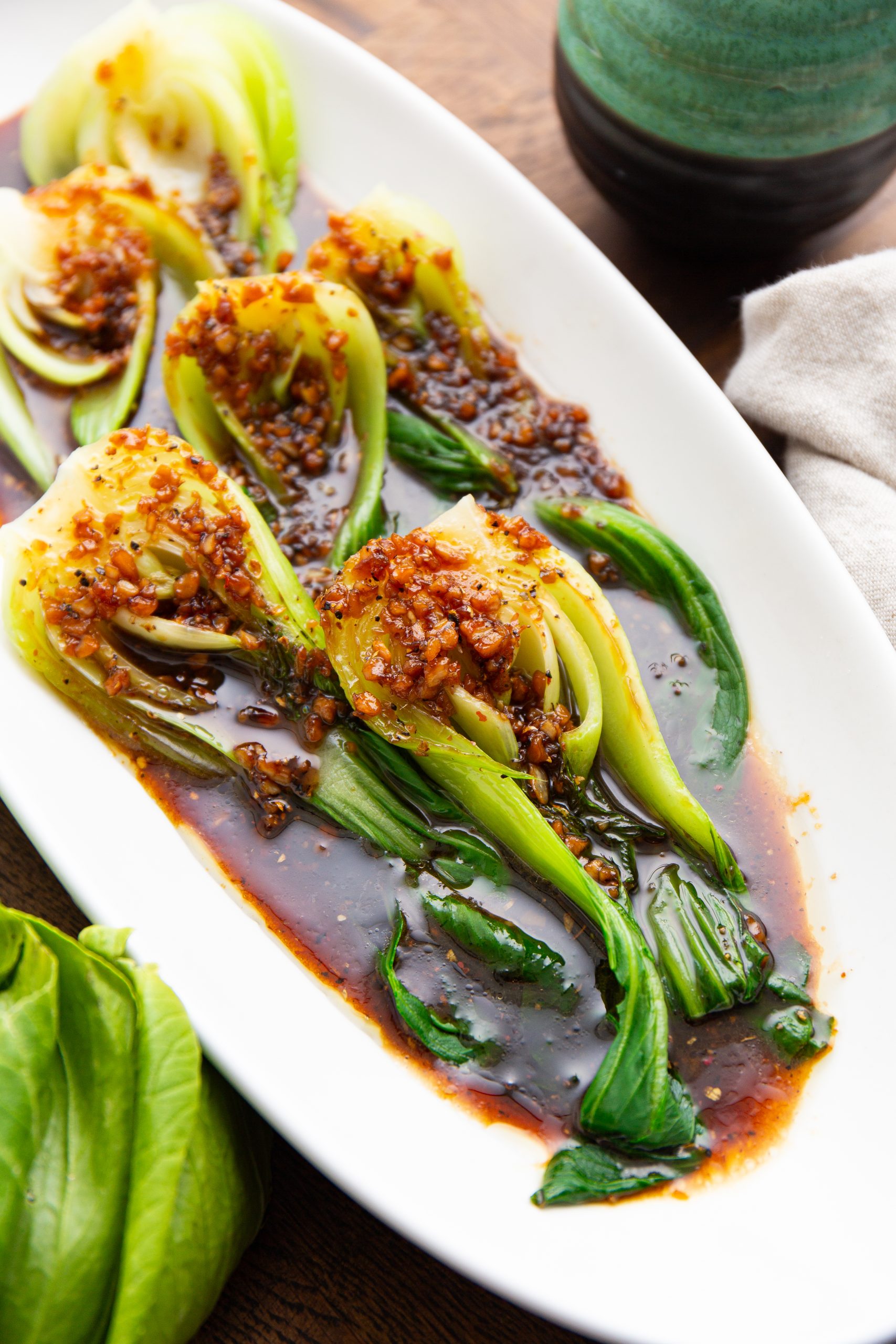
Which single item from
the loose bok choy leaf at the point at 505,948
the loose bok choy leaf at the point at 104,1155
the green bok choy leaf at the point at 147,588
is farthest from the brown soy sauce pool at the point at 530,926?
the loose bok choy leaf at the point at 104,1155

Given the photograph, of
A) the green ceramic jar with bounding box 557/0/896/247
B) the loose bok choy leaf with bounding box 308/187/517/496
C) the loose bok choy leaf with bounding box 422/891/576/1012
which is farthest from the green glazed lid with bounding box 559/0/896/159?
the loose bok choy leaf with bounding box 422/891/576/1012

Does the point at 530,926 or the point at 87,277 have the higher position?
the point at 87,277

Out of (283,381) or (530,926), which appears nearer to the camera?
(530,926)

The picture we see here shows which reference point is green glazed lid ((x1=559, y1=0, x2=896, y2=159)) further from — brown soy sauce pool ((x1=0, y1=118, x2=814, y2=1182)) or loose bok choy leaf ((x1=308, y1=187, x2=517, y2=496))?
brown soy sauce pool ((x1=0, y1=118, x2=814, y2=1182))

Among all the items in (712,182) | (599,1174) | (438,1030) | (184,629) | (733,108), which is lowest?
(599,1174)

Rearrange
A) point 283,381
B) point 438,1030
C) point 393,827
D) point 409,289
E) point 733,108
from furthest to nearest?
point 409,289, point 283,381, point 733,108, point 393,827, point 438,1030

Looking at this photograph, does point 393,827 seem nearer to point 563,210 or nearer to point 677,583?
point 677,583

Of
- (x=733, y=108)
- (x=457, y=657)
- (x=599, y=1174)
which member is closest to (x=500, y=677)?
(x=457, y=657)
